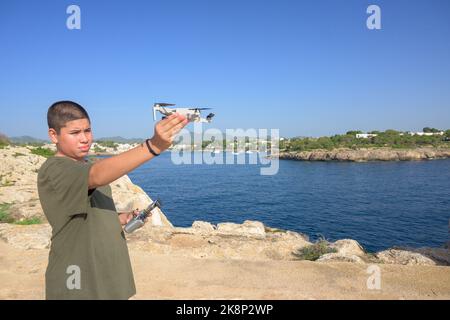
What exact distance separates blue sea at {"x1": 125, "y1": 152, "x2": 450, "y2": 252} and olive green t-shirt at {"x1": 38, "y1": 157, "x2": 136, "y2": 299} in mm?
24318

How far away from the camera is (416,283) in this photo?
7223 mm

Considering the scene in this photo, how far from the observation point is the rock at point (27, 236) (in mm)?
9742

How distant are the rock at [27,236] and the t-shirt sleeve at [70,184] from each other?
9.35 m

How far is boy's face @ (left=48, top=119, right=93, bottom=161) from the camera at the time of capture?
7.18 ft

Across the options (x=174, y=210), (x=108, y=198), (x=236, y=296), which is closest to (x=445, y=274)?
(x=236, y=296)

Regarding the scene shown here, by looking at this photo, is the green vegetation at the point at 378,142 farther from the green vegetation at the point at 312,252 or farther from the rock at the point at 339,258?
the rock at the point at 339,258

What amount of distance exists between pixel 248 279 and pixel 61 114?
628 cm

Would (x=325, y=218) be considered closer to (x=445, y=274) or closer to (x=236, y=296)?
(x=445, y=274)

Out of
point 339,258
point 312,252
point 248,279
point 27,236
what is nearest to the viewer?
point 248,279

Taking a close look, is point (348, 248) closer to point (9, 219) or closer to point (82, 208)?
point (82, 208)

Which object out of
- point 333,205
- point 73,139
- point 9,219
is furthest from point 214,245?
point 333,205

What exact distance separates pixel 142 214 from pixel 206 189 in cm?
4975

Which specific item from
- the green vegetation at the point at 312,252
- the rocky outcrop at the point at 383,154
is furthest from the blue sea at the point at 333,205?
the rocky outcrop at the point at 383,154

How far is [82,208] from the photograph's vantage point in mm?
1974
